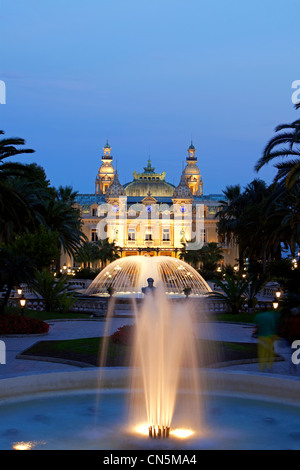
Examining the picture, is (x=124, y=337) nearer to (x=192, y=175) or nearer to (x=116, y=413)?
(x=116, y=413)

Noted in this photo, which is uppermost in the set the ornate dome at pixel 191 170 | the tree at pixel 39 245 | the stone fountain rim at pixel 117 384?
the ornate dome at pixel 191 170

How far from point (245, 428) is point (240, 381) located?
198 centimetres

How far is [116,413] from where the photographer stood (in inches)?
364

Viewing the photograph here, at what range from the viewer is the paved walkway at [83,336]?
41.3ft

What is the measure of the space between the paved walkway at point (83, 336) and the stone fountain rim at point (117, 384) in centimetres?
31

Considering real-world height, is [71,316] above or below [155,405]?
above

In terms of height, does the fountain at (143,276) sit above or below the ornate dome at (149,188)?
below

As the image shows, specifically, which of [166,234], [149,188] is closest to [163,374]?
[166,234]

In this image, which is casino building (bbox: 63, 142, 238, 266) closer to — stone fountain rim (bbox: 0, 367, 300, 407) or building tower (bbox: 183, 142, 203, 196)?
building tower (bbox: 183, 142, 203, 196)

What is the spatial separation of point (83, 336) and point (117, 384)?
7.50m

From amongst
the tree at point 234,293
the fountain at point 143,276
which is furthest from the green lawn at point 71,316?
the fountain at point 143,276

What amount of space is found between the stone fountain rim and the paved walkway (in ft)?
1.01

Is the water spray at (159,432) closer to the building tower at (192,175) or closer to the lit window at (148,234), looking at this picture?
the lit window at (148,234)

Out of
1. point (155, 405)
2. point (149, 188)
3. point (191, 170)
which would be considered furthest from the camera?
point (191, 170)
